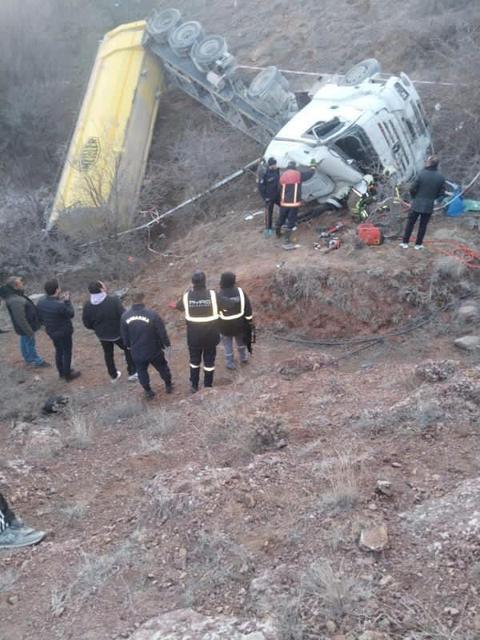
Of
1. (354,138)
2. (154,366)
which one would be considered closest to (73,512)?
(154,366)

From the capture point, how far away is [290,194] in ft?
32.1

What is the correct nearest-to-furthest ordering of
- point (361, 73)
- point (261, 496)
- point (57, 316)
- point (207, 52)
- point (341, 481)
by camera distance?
point (341, 481) < point (261, 496) < point (57, 316) < point (361, 73) < point (207, 52)

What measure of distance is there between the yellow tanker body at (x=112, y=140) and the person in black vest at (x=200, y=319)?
18.9 feet

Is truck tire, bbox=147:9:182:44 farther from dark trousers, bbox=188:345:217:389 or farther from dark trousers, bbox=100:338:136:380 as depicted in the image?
dark trousers, bbox=188:345:217:389

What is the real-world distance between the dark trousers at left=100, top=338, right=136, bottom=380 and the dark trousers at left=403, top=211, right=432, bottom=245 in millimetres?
4476

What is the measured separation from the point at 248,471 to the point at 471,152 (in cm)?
919

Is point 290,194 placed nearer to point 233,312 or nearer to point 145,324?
point 233,312

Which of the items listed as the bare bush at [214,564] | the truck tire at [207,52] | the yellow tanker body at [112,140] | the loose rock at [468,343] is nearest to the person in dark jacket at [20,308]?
the yellow tanker body at [112,140]

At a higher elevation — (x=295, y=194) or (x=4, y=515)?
(x=295, y=194)

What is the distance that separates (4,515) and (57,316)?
3413mm

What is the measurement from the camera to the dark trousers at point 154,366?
689cm

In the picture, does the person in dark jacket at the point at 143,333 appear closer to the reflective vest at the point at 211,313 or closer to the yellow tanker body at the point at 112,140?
the reflective vest at the point at 211,313

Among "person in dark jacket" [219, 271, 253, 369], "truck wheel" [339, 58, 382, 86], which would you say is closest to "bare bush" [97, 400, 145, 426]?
"person in dark jacket" [219, 271, 253, 369]

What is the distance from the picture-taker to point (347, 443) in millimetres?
4984
